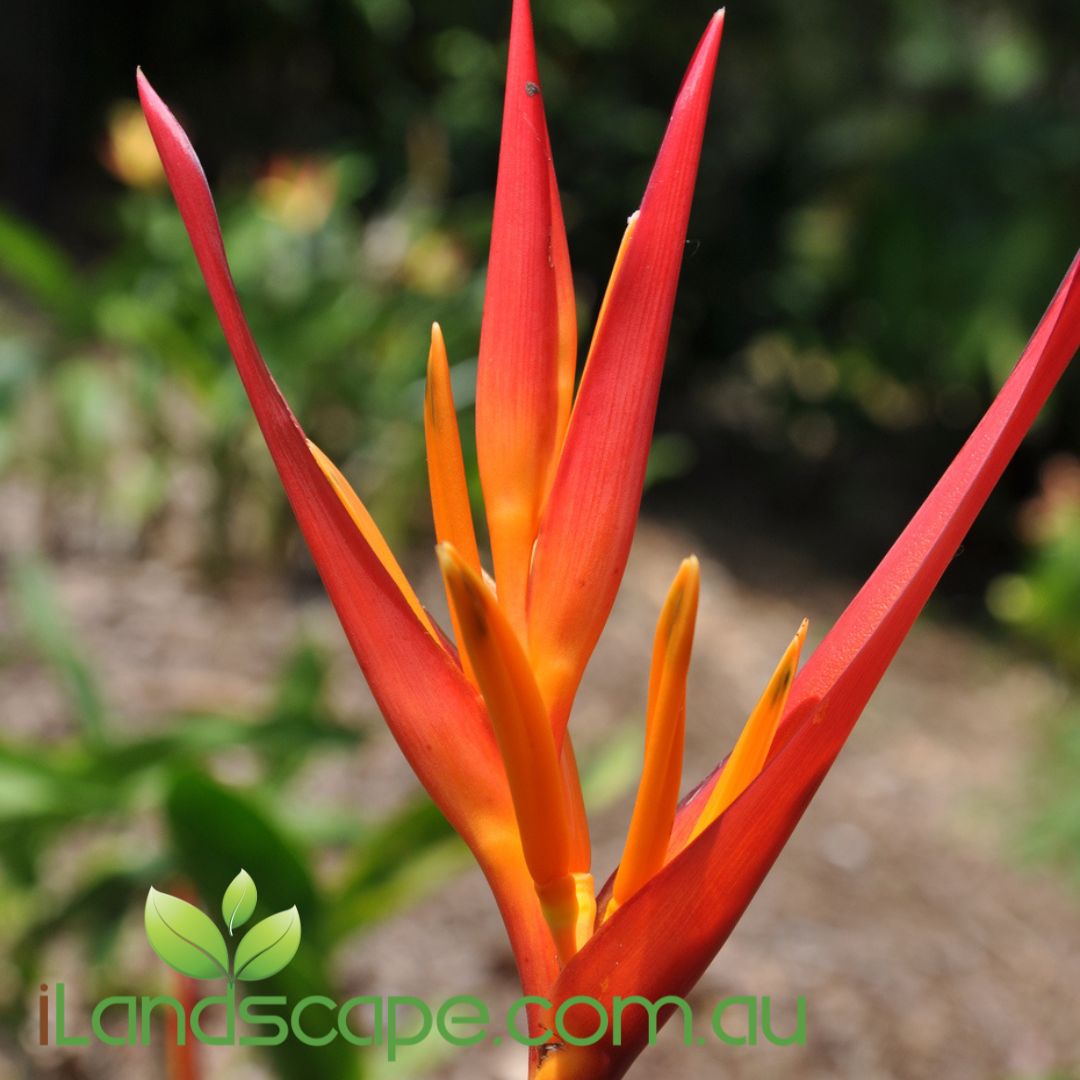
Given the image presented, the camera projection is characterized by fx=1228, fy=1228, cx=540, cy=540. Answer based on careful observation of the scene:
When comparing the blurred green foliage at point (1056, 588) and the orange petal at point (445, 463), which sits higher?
the orange petal at point (445, 463)

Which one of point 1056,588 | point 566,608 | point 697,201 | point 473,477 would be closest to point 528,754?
point 566,608

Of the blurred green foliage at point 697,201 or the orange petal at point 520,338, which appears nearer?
the orange petal at point 520,338

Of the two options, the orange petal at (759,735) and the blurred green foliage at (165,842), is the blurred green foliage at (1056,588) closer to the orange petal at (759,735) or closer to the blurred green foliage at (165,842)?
the blurred green foliage at (165,842)

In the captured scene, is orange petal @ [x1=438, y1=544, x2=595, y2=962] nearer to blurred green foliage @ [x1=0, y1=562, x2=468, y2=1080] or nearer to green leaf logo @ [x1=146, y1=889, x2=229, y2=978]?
green leaf logo @ [x1=146, y1=889, x2=229, y2=978]

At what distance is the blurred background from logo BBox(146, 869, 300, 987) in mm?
150

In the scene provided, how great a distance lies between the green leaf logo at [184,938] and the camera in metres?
0.30

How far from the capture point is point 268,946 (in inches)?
12.5

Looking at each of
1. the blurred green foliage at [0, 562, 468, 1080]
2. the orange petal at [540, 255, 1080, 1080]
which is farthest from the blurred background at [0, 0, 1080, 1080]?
the orange petal at [540, 255, 1080, 1080]

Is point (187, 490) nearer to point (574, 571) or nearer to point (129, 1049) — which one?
point (129, 1049)

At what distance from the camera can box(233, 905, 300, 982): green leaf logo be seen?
1.03 feet

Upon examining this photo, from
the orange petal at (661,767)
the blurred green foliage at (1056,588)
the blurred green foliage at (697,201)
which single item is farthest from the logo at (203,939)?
the blurred green foliage at (1056,588)

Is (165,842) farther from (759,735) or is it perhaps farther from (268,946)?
(759,735)

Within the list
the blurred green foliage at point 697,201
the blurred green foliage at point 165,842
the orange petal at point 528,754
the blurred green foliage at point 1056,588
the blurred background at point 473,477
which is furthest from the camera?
the blurred green foliage at point 1056,588

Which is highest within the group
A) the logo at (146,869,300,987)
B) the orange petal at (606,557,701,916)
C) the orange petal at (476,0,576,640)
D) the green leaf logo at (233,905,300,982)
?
the orange petal at (476,0,576,640)
